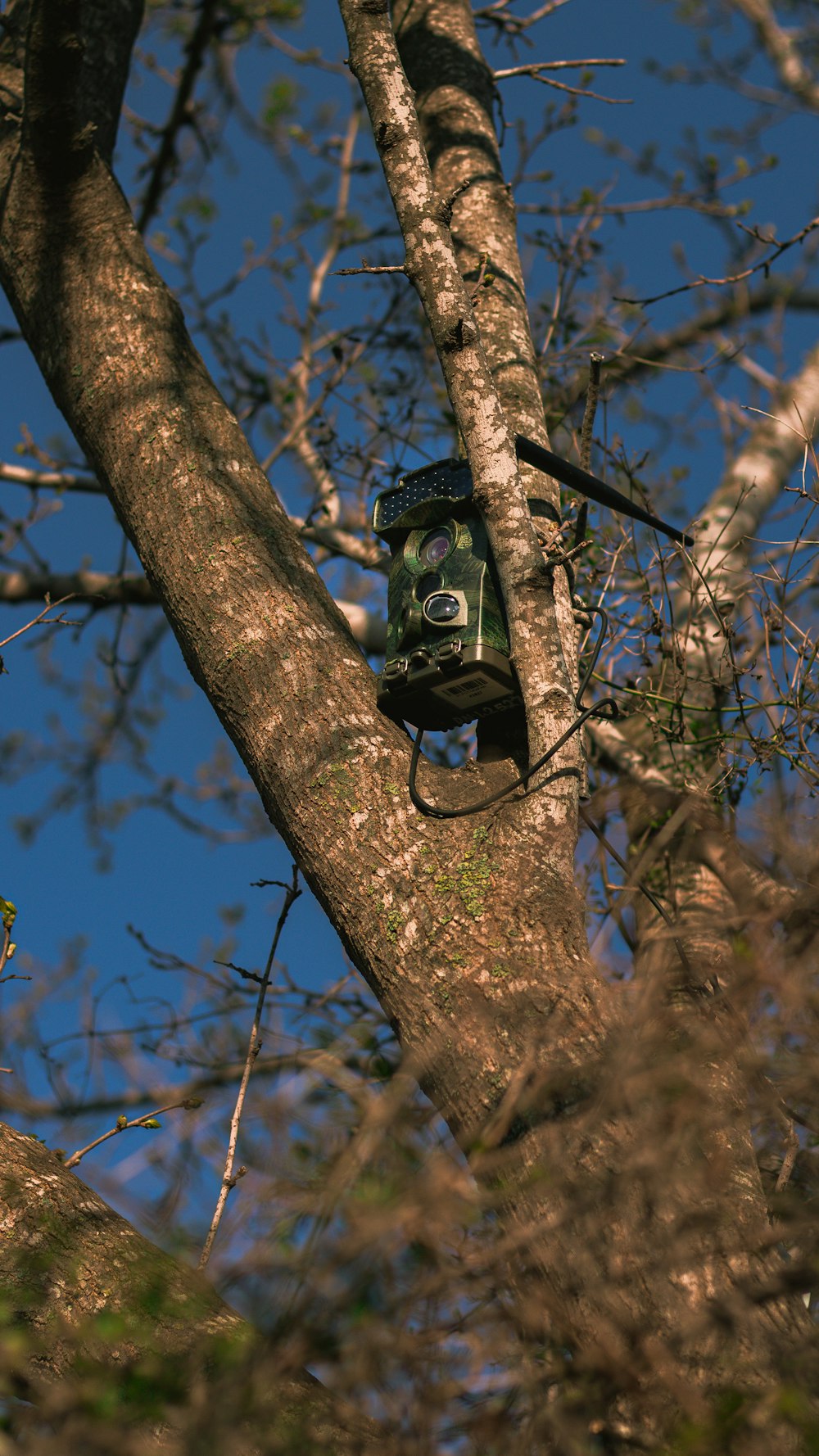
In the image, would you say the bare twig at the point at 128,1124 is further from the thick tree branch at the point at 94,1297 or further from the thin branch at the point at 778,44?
the thin branch at the point at 778,44

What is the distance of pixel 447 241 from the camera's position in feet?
7.65

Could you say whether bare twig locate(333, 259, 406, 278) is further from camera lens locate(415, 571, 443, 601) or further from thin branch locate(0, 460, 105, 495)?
thin branch locate(0, 460, 105, 495)

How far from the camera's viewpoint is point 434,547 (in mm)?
2346

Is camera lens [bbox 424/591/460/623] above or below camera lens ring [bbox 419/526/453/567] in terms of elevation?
below

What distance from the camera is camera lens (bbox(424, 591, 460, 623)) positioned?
86.4 inches

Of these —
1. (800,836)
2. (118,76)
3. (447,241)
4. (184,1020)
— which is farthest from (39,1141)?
(118,76)

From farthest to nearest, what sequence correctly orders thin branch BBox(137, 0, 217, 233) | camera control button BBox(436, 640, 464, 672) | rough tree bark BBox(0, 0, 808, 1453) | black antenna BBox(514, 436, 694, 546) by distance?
1. thin branch BBox(137, 0, 217, 233)
2. black antenna BBox(514, 436, 694, 546)
3. camera control button BBox(436, 640, 464, 672)
4. rough tree bark BBox(0, 0, 808, 1453)

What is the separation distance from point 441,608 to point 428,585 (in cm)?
12

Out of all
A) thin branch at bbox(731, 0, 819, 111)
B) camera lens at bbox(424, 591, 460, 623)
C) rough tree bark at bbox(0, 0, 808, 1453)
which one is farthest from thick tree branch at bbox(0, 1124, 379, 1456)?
thin branch at bbox(731, 0, 819, 111)

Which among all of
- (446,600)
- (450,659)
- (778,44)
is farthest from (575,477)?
(778,44)

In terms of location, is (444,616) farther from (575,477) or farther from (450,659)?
(575,477)

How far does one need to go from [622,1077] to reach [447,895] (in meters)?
0.70

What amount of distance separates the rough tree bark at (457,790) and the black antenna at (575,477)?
7.3 inches

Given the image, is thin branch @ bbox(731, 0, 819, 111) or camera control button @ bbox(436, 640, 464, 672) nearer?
camera control button @ bbox(436, 640, 464, 672)
